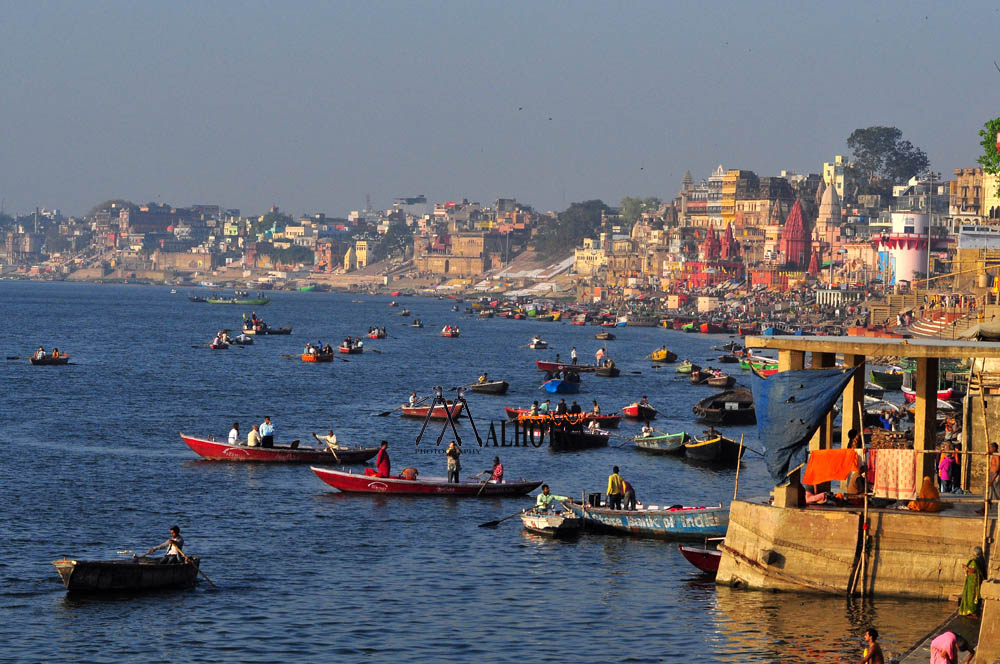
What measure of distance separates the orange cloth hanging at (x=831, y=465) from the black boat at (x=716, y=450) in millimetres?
22199

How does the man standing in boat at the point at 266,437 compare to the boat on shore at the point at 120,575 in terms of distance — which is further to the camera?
the man standing in boat at the point at 266,437

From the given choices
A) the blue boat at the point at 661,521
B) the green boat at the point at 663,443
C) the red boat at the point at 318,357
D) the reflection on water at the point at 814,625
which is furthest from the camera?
the red boat at the point at 318,357

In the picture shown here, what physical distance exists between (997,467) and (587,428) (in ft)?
99.0

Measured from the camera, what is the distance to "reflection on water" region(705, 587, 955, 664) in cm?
2475

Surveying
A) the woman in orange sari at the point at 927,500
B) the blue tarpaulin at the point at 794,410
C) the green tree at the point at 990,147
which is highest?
the green tree at the point at 990,147

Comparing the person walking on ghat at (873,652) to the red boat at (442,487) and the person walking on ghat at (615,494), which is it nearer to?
the person walking on ghat at (615,494)

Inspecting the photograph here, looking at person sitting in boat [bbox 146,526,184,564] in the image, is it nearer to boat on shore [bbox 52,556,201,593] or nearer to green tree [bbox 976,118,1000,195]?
→ boat on shore [bbox 52,556,201,593]

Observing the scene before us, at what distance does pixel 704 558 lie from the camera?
30.6 metres

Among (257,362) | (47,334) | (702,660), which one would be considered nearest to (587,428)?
(702,660)

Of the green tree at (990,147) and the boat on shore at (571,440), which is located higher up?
the green tree at (990,147)

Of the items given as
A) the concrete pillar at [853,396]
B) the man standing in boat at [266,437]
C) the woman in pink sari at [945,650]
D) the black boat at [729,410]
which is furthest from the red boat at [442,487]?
the black boat at [729,410]

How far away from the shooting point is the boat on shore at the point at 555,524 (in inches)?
1389

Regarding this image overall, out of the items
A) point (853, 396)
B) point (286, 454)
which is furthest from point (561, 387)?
point (853, 396)

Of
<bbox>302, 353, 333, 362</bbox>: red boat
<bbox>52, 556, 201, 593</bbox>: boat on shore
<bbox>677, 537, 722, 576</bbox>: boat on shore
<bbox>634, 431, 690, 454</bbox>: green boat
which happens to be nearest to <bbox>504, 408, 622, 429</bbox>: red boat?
<bbox>634, 431, 690, 454</bbox>: green boat
